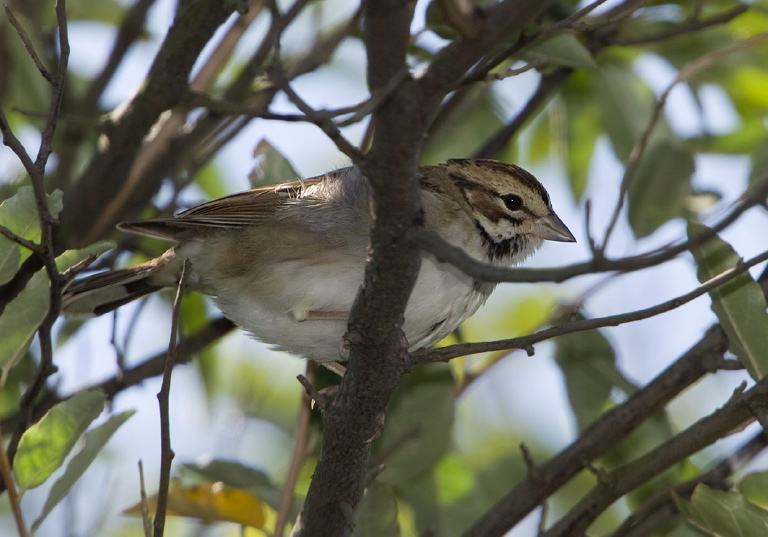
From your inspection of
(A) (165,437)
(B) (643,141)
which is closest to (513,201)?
(B) (643,141)

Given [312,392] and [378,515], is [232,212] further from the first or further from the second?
[378,515]

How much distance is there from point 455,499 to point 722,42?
103 inches

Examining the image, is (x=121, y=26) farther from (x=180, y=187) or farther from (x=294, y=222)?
(x=294, y=222)

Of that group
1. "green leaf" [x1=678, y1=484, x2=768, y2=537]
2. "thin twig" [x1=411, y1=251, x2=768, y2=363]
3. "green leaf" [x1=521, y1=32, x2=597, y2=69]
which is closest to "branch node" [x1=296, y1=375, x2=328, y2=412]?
"thin twig" [x1=411, y1=251, x2=768, y2=363]

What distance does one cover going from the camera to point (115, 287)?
13.4ft

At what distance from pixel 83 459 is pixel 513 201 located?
193 centimetres

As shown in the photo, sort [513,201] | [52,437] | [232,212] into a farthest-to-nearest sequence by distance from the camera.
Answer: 1. [513,201]
2. [232,212]
3. [52,437]

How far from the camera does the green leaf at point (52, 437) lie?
278 centimetres

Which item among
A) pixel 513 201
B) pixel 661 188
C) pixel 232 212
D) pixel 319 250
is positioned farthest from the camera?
pixel 661 188

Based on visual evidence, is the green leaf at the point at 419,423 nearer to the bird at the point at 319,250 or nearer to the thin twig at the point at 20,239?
the bird at the point at 319,250

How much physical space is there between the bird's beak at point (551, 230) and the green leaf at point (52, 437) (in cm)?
188

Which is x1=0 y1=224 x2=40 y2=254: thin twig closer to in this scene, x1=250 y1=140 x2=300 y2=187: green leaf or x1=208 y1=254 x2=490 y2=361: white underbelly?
x1=208 y1=254 x2=490 y2=361: white underbelly

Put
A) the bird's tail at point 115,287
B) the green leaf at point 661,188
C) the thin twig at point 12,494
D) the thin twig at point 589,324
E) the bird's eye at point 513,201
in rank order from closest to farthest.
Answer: the thin twig at point 589,324, the thin twig at point 12,494, the bird's eye at point 513,201, the bird's tail at point 115,287, the green leaf at point 661,188

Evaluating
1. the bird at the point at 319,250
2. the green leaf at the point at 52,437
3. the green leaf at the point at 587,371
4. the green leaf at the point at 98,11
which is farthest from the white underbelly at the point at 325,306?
the green leaf at the point at 98,11
